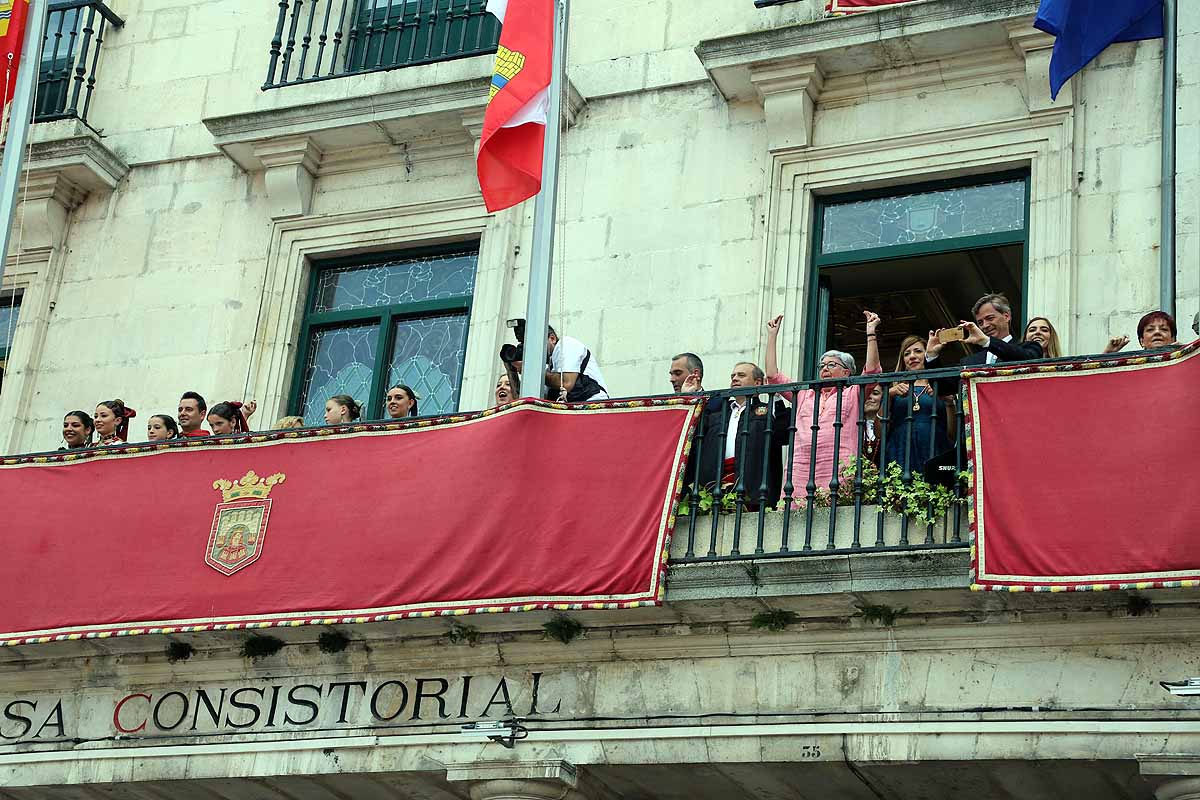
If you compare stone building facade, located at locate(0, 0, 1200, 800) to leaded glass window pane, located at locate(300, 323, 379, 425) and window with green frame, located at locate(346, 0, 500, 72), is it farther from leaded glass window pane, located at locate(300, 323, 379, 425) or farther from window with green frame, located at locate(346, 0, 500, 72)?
window with green frame, located at locate(346, 0, 500, 72)

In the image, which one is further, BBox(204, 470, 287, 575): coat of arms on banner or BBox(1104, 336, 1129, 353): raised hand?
BBox(204, 470, 287, 575): coat of arms on banner

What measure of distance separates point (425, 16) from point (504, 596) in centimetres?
637

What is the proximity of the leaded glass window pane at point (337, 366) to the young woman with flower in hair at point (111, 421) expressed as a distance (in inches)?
61.9

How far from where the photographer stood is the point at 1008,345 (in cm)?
1186

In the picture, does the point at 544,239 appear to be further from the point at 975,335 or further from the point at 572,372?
the point at 975,335

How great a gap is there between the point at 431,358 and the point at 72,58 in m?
4.65

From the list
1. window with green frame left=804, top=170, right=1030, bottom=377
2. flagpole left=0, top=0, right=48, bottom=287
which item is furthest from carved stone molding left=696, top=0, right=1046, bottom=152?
flagpole left=0, top=0, right=48, bottom=287

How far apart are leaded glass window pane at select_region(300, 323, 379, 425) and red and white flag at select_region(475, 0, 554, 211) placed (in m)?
2.44

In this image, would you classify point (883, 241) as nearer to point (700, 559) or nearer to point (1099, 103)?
point (1099, 103)

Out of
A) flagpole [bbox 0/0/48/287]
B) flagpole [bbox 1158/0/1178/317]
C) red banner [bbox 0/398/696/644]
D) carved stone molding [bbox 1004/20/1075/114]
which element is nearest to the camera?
red banner [bbox 0/398/696/644]

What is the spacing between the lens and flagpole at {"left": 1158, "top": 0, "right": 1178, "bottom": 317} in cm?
1295

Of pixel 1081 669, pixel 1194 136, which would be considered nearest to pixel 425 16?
pixel 1194 136

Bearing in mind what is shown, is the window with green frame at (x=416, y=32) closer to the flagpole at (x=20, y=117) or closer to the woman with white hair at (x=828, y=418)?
the flagpole at (x=20, y=117)

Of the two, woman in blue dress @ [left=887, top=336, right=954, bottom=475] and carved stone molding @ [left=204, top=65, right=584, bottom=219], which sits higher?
carved stone molding @ [left=204, top=65, right=584, bottom=219]
